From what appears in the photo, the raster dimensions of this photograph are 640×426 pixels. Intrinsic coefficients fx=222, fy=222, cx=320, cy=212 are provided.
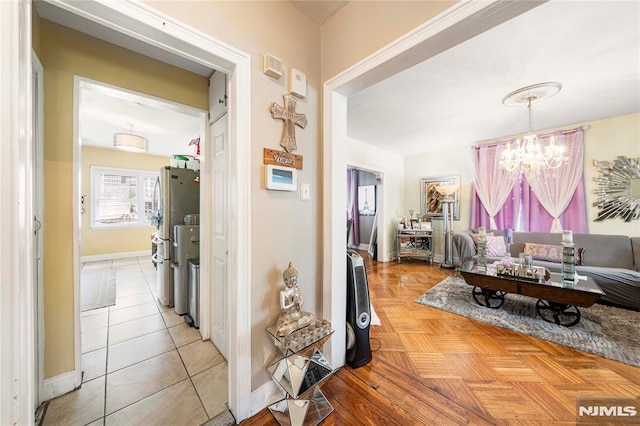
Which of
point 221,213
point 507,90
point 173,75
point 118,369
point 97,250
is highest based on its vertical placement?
point 507,90

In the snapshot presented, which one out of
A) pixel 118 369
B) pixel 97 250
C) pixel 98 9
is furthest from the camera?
pixel 97 250

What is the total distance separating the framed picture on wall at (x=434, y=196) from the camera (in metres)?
4.80

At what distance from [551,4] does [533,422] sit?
8.68 ft

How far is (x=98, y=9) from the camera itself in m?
0.89

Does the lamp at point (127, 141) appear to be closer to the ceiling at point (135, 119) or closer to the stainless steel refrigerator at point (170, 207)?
the ceiling at point (135, 119)

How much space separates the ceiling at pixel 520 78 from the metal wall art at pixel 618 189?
74 centimetres

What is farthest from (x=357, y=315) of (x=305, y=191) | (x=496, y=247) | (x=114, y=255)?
(x=114, y=255)

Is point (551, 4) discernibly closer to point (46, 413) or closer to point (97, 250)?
point (46, 413)

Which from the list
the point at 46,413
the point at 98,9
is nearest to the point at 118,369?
the point at 46,413

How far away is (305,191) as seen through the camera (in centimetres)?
157

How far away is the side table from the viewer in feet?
3.99

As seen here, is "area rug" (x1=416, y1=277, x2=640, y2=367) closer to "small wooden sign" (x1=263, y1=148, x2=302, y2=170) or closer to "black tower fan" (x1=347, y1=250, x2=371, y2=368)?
"black tower fan" (x1=347, y1=250, x2=371, y2=368)

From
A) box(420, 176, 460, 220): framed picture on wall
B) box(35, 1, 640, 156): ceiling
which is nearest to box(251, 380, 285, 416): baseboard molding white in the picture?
box(35, 1, 640, 156): ceiling

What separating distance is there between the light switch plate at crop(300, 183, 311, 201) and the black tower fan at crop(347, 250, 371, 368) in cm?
60
